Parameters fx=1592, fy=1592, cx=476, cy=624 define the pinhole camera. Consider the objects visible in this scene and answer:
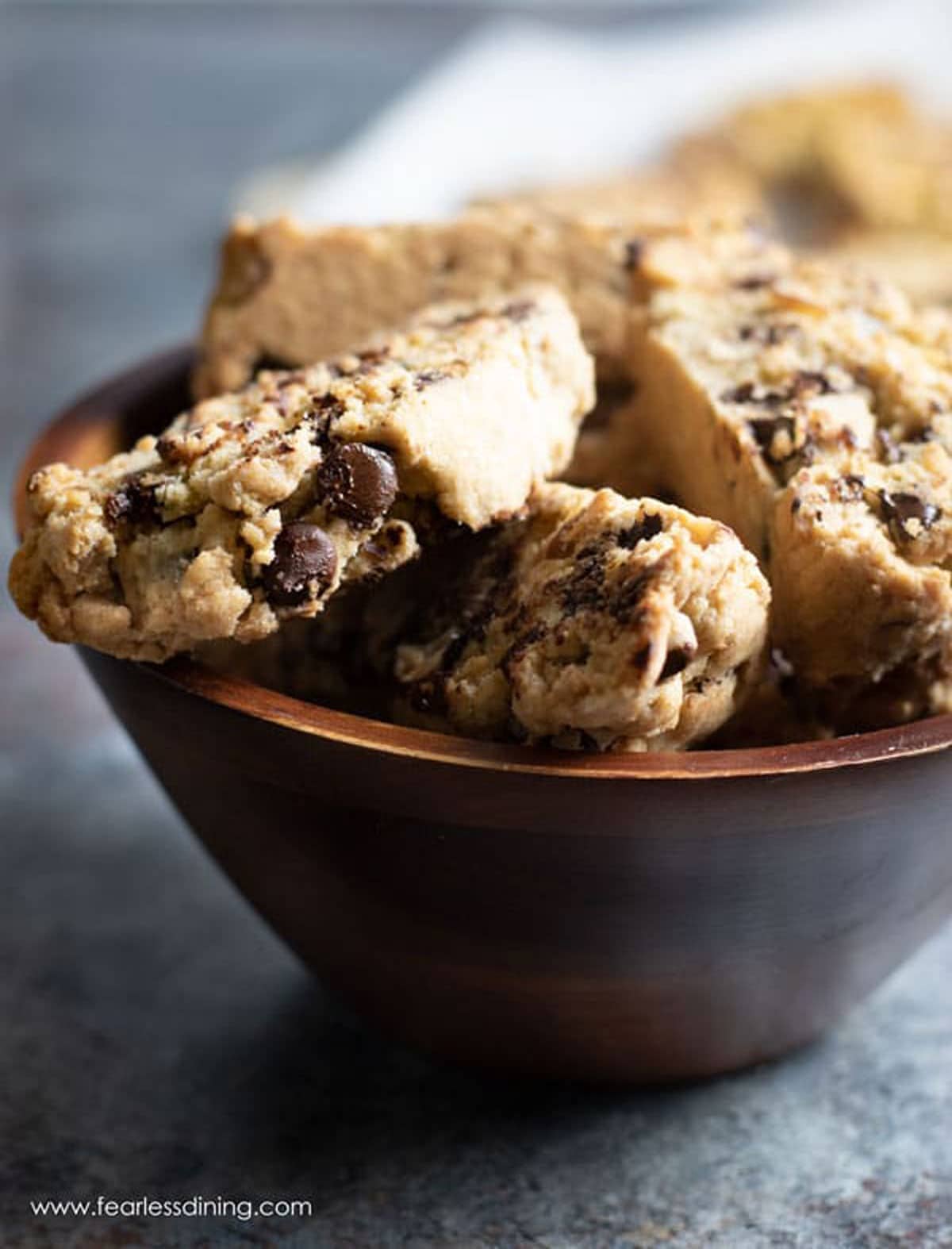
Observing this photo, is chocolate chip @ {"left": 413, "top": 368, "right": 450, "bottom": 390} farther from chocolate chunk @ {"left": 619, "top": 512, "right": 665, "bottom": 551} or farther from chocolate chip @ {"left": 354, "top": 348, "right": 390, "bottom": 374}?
chocolate chunk @ {"left": 619, "top": 512, "right": 665, "bottom": 551}

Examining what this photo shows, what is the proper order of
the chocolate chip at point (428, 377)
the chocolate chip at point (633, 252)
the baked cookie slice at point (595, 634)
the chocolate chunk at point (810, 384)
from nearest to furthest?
the baked cookie slice at point (595, 634) → the chocolate chip at point (428, 377) → the chocolate chunk at point (810, 384) → the chocolate chip at point (633, 252)

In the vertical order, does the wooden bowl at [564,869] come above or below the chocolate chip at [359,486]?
below

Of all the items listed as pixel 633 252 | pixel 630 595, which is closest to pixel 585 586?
pixel 630 595

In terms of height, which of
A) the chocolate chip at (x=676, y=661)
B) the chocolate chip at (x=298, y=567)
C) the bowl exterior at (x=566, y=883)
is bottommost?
the bowl exterior at (x=566, y=883)

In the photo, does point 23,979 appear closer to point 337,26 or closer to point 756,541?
point 756,541

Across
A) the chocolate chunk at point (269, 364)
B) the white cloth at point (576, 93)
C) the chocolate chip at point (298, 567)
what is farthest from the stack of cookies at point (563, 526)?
the white cloth at point (576, 93)

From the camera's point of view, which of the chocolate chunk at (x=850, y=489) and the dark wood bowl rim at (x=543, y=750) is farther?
the chocolate chunk at (x=850, y=489)

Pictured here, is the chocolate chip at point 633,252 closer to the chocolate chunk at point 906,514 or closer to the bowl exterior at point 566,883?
the chocolate chunk at point 906,514

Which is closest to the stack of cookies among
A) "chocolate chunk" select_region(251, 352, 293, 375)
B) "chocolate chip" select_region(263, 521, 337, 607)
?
"chocolate chip" select_region(263, 521, 337, 607)
